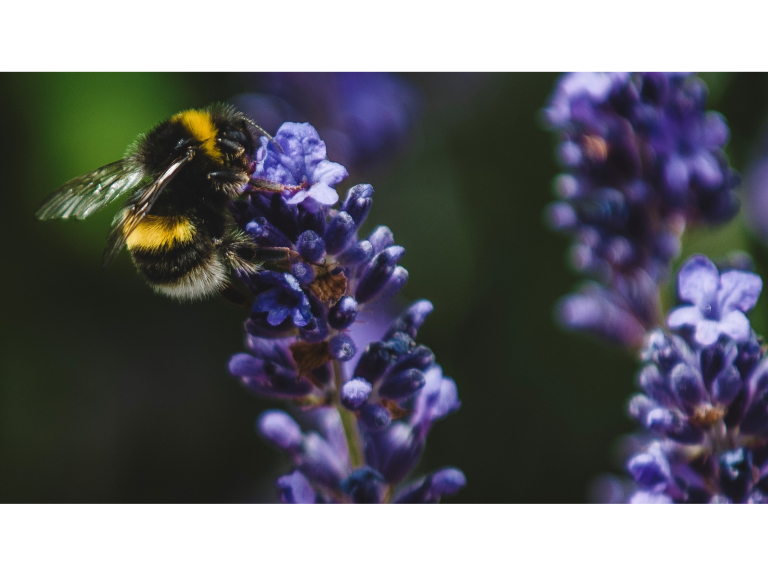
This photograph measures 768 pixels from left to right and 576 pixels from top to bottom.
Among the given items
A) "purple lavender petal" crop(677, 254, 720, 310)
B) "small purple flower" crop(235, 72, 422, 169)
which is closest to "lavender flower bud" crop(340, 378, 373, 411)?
"purple lavender petal" crop(677, 254, 720, 310)

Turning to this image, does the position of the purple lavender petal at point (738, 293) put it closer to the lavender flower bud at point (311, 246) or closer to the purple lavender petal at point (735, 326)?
the purple lavender petal at point (735, 326)

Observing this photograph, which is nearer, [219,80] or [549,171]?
[219,80]

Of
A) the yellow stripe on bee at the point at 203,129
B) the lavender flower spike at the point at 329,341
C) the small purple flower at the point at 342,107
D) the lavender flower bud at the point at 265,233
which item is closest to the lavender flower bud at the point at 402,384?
the lavender flower spike at the point at 329,341

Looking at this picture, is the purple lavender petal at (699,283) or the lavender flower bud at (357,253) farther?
the purple lavender petal at (699,283)

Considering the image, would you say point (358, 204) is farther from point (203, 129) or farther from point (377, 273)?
point (203, 129)

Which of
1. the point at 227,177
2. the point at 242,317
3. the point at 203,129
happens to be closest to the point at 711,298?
the point at 227,177

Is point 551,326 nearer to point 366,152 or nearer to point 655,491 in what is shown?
point 366,152

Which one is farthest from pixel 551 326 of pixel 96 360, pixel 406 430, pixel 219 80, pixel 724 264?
pixel 96 360

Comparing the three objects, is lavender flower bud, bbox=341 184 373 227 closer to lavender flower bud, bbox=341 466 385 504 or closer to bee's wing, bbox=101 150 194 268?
bee's wing, bbox=101 150 194 268
